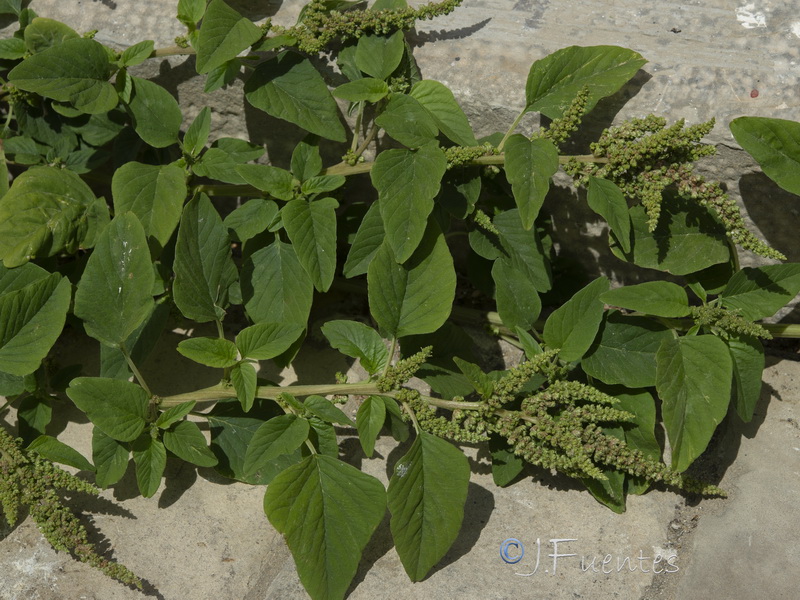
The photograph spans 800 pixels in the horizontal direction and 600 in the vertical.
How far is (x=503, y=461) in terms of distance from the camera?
1.67m

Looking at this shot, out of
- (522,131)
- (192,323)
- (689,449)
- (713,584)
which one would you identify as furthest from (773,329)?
(192,323)

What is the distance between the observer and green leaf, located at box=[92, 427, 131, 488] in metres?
1.56

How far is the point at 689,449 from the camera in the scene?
1.48m

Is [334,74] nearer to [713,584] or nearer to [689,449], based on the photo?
[689,449]

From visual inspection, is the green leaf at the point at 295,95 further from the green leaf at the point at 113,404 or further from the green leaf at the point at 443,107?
the green leaf at the point at 113,404

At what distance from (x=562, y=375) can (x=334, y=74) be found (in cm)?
87

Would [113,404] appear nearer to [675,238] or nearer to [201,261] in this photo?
[201,261]

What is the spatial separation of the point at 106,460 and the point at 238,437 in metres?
0.26

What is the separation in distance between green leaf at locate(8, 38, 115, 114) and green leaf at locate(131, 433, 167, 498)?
730 mm

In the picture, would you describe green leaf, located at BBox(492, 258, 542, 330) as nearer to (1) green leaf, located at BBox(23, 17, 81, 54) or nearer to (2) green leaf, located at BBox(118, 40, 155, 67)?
(2) green leaf, located at BBox(118, 40, 155, 67)

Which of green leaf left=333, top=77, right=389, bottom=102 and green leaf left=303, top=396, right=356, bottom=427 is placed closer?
green leaf left=303, top=396, right=356, bottom=427

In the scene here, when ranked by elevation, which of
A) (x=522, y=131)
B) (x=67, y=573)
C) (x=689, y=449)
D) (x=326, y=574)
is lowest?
(x=67, y=573)

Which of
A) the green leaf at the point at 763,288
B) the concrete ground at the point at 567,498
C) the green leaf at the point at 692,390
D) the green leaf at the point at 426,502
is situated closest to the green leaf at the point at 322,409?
the green leaf at the point at 426,502

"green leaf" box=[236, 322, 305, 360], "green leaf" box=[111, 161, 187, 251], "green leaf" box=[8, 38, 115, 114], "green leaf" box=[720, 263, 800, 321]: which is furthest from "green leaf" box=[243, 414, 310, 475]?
"green leaf" box=[720, 263, 800, 321]
